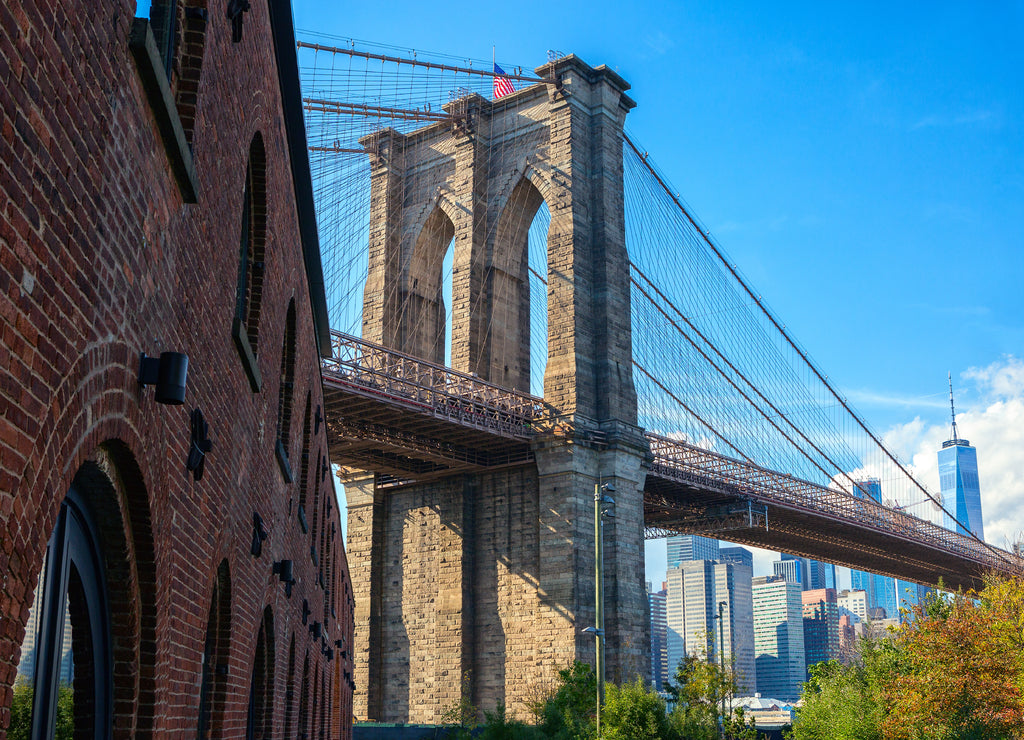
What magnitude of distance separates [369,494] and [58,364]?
39.4 meters

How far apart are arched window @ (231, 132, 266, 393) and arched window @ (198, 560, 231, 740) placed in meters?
1.56

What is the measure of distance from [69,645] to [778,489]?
164 ft

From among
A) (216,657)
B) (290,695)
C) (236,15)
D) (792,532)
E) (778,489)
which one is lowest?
(290,695)

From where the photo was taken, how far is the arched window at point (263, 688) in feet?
36.3

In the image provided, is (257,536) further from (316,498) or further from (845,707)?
(845,707)

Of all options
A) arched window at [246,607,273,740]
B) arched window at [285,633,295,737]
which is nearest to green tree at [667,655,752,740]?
arched window at [285,633,295,737]

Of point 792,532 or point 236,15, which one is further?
point 792,532

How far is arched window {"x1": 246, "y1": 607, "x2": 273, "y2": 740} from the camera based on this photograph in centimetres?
1108

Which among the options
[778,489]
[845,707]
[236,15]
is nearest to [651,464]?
[778,489]

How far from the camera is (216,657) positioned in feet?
26.8

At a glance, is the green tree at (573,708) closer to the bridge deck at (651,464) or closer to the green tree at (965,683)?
the green tree at (965,683)

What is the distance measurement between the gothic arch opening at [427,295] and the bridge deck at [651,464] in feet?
6.68

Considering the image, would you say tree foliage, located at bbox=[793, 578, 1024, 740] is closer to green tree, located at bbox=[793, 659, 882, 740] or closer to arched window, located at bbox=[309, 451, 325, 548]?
green tree, located at bbox=[793, 659, 882, 740]

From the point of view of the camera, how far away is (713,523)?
5109 centimetres
